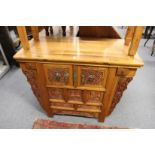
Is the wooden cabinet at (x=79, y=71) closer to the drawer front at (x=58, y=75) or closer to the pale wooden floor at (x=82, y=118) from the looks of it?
the drawer front at (x=58, y=75)

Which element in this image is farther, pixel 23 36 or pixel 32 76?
pixel 32 76

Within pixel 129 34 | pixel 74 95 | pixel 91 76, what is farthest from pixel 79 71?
pixel 129 34

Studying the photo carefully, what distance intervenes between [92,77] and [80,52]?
0.23 metres

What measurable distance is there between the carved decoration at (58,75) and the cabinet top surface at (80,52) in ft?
0.37

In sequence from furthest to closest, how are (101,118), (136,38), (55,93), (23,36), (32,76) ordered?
(101,118) → (55,93) → (32,76) → (23,36) → (136,38)

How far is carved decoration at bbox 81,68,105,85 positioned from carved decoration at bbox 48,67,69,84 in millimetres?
141

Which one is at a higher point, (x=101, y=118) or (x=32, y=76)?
(x=32, y=76)

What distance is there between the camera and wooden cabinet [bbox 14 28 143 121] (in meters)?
1.04

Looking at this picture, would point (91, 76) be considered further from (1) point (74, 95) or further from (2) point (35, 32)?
A: (2) point (35, 32)

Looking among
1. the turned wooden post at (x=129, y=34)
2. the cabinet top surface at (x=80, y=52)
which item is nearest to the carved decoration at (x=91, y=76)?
the cabinet top surface at (x=80, y=52)

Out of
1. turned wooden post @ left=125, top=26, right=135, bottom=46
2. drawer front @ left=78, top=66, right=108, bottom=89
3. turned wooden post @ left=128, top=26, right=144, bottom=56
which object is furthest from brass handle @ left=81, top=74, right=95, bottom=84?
turned wooden post @ left=125, top=26, right=135, bottom=46

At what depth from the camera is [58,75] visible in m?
1.16

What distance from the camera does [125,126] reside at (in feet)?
5.04
